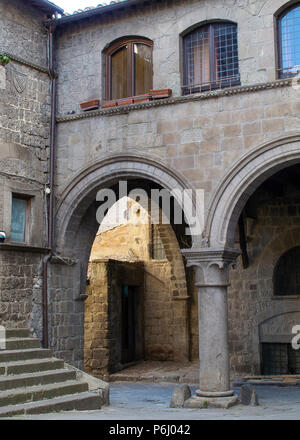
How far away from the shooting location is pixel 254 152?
33.9 feet

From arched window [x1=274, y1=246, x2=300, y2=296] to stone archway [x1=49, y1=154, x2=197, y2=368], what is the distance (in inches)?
156

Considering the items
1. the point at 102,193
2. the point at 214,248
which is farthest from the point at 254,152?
the point at 102,193

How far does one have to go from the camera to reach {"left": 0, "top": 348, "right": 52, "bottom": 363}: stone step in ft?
30.8

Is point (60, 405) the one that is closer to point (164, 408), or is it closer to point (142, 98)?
point (164, 408)

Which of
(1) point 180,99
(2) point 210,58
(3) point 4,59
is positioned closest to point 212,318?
(1) point 180,99

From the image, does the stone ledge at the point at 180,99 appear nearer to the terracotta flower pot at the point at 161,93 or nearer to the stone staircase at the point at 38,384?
the terracotta flower pot at the point at 161,93

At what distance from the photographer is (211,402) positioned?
979 cm

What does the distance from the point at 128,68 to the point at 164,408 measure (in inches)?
251

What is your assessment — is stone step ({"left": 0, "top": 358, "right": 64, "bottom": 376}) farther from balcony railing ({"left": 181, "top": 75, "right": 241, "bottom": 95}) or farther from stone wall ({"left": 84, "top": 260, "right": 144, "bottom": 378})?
stone wall ({"left": 84, "top": 260, "right": 144, "bottom": 378})

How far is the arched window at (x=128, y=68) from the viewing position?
39.0ft

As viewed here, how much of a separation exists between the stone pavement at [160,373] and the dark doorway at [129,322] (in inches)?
16.3
